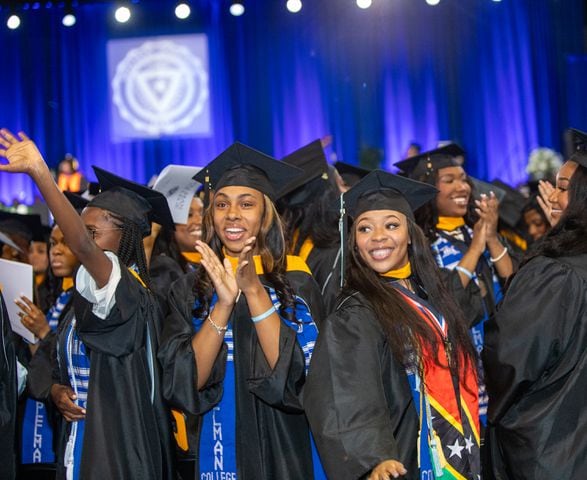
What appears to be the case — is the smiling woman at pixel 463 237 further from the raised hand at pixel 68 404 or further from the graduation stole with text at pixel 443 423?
the raised hand at pixel 68 404

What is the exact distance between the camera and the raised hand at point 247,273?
3223 millimetres

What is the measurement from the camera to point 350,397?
2.89 meters

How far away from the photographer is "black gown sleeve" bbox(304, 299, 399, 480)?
9.19 ft

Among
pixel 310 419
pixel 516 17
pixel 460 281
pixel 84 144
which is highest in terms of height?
pixel 516 17

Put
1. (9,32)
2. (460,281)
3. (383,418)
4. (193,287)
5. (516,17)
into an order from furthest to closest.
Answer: (9,32), (516,17), (460,281), (193,287), (383,418)

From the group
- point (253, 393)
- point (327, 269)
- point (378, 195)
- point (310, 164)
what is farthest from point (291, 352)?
point (310, 164)

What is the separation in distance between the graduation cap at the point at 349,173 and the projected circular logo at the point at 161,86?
10.6 m

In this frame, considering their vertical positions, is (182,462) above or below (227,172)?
below

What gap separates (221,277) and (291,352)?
Answer: 0.43 m

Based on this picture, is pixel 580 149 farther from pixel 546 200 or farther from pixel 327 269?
pixel 327 269

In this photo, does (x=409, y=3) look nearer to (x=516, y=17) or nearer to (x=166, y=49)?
(x=516, y=17)

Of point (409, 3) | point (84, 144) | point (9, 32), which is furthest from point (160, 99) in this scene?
point (409, 3)

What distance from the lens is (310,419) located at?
2.97 m

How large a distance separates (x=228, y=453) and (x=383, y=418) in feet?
2.69
